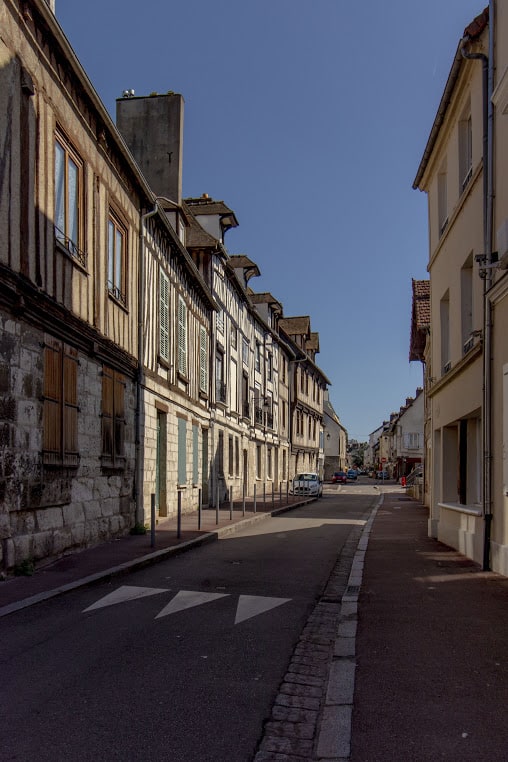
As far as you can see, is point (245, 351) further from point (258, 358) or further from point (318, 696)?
point (318, 696)

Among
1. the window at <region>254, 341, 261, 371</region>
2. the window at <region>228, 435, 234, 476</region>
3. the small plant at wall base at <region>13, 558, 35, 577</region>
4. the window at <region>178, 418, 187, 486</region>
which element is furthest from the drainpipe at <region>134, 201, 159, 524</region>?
the window at <region>254, 341, 261, 371</region>

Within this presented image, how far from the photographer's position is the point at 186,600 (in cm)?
732

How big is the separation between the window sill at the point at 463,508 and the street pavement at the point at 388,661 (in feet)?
2.28

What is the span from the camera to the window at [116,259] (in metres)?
12.5

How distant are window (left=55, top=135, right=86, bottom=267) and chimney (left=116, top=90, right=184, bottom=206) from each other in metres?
→ 7.82

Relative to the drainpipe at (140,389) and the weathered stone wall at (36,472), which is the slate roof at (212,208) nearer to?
the drainpipe at (140,389)

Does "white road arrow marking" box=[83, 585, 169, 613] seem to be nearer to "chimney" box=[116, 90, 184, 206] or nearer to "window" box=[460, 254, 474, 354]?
"window" box=[460, 254, 474, 354]

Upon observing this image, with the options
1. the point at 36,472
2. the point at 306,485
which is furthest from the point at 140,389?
the point at 306,485

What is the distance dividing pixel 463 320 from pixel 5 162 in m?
7.07

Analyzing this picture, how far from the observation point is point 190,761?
3318 mm

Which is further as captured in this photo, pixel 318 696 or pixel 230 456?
pixel 230 456

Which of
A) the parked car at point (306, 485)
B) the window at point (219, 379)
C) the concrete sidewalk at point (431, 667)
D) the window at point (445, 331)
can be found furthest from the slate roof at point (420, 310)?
the concrete sidewalk at point (431, 667)

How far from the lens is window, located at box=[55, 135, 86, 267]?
10.0m

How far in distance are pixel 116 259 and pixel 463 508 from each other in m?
7.08
